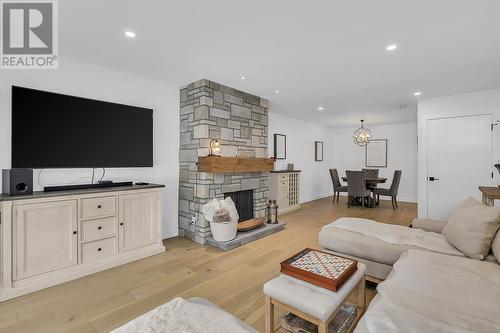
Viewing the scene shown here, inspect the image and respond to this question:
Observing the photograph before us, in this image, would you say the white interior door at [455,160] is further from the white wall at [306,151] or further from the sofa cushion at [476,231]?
the white wall at [306,151]

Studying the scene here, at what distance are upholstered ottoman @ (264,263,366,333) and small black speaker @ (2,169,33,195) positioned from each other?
8.14ft

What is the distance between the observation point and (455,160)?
4125mm

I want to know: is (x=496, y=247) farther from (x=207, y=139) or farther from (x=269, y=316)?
(x=207, y=139)

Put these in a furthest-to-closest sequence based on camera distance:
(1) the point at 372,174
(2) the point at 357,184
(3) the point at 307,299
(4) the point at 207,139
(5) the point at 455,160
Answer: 1. (1) the point at 372,174
2. (2) the point at 357,184
3. (5) the point at 455,160
4. (4) the point at 207,139
5. (3) the point at 307,299

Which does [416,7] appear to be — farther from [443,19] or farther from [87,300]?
[87,300]

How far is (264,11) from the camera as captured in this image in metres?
1.91

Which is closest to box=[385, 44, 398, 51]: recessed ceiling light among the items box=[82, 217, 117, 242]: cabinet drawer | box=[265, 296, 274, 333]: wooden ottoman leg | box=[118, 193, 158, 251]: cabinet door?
box=[265, 296, 274, 333]: wooden ottoman leg

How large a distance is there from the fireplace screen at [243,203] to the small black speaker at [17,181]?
250cm

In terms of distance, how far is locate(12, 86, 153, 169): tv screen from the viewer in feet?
7.80

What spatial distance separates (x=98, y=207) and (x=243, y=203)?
7.39 ft

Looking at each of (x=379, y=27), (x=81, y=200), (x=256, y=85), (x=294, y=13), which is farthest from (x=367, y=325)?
(x=256, y=85)

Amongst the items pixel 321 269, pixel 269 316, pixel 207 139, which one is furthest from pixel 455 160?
pixel 269 316

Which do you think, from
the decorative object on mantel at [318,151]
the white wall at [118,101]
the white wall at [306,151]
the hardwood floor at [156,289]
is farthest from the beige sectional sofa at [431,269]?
the decorative object on mantel at [318,151]

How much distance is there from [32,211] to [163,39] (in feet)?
6.77
